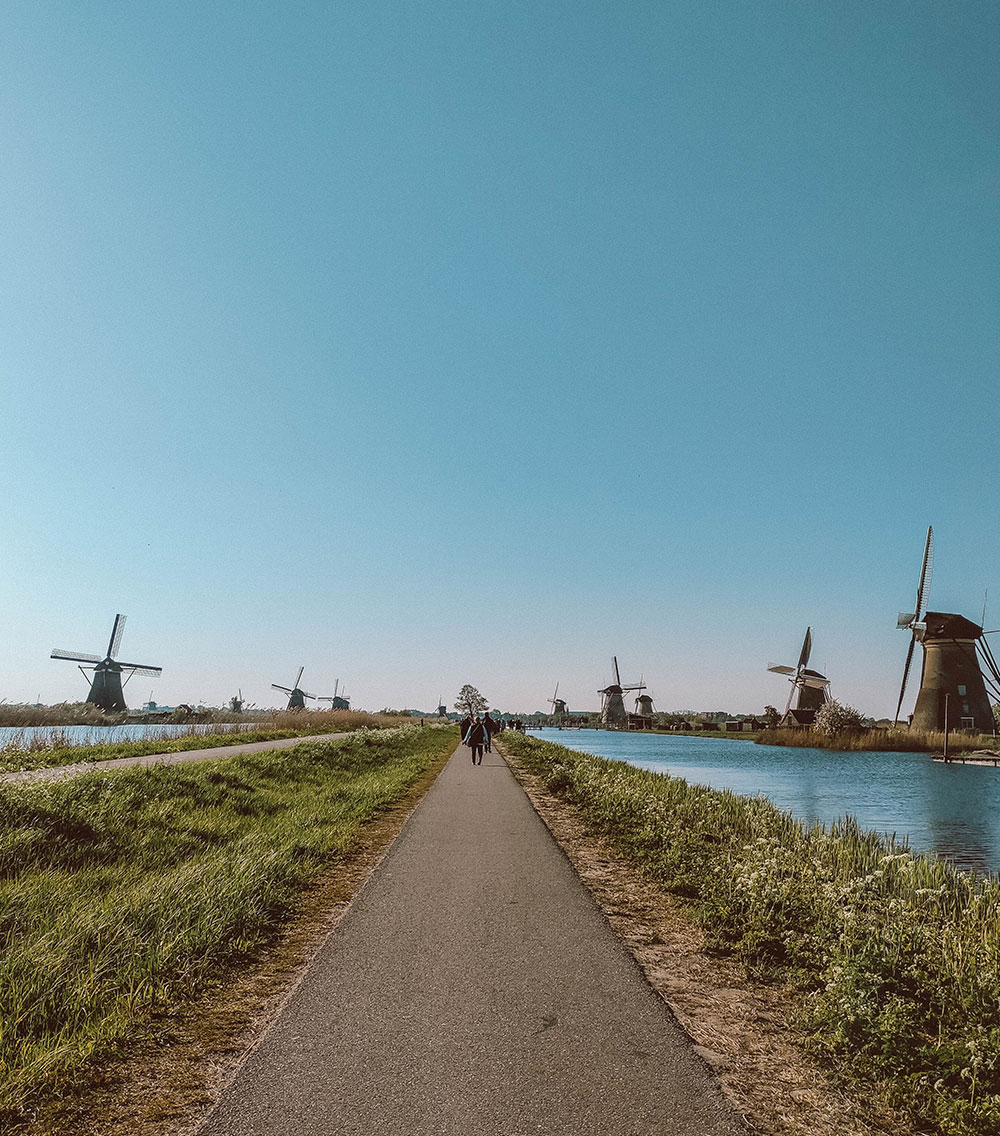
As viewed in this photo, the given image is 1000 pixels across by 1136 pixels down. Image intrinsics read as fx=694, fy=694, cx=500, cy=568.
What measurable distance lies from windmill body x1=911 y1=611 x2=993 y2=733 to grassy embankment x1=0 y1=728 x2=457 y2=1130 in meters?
61.3

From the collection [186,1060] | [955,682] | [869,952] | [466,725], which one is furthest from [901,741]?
[186,1060]

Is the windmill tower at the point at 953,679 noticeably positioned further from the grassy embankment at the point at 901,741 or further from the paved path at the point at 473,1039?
the paved path at the point at 473,1039

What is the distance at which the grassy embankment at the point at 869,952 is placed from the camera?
3.83 metres

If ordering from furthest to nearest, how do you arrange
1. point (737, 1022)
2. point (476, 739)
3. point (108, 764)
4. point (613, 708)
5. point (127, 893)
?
point (613, 708) → point (476, 739) → point (108, 764) → point (127, 893) → point (737, 1022)

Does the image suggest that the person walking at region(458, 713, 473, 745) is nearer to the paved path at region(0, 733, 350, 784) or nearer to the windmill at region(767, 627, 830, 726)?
the paved path at region(0, 733, 350, 784)

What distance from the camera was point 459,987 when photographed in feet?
17.0

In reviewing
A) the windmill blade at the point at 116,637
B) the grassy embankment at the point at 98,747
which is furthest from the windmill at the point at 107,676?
the grassy embankment at the point at 98,747

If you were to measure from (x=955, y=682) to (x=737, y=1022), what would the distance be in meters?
67.5

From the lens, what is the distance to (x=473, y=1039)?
4309 mm

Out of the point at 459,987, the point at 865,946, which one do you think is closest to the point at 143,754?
the point at 459,987

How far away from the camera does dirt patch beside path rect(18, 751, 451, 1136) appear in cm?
346

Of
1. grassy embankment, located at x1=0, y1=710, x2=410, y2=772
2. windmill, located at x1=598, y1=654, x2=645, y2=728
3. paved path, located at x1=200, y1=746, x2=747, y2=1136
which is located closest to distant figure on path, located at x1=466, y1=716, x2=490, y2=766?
grassy embankment, located at x1=0, y1=710, x2=410, y2=772

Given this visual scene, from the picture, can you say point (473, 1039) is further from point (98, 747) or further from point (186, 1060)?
point (98, 747)

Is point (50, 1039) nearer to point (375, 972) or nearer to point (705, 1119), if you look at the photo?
point (375, 972)
